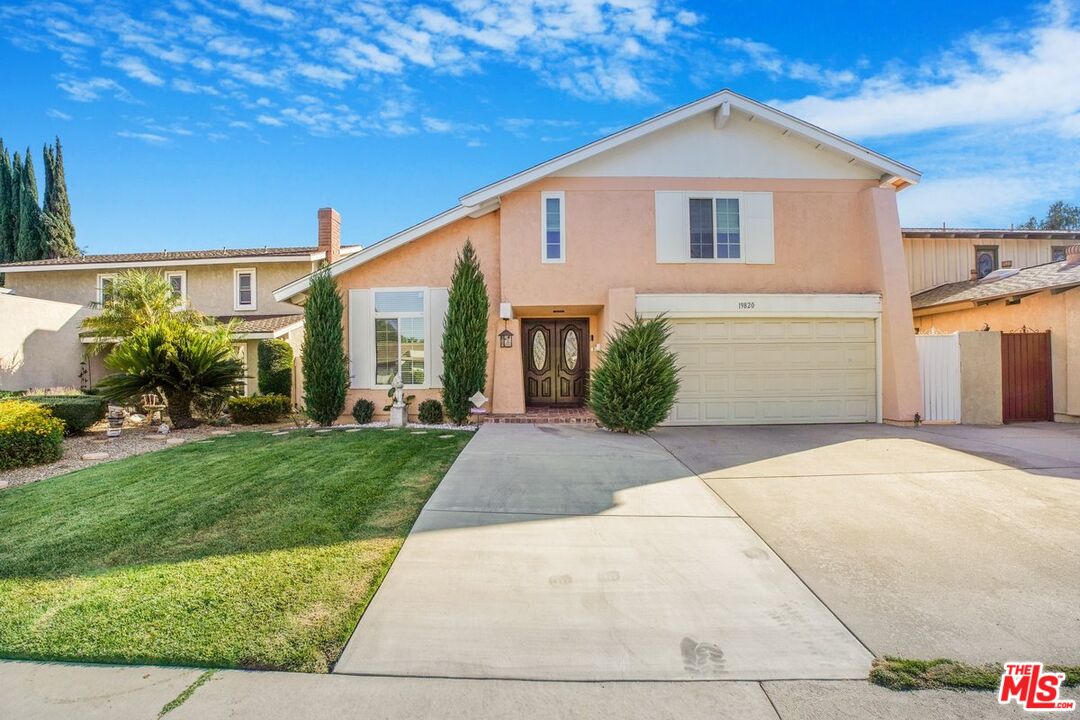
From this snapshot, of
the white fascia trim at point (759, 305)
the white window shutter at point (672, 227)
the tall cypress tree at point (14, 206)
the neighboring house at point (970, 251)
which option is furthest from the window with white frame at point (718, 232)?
the tall cypress tree at point (14, 206)

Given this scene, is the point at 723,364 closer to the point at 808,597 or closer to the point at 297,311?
the point at 808,597

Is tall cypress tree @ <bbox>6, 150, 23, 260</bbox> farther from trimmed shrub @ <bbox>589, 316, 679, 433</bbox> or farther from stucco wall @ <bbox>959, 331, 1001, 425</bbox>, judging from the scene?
stucco wall @ <bbox>959, 331, 1001, 425</bbox>

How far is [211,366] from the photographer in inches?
440

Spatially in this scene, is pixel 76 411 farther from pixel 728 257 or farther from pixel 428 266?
pixel 728 257

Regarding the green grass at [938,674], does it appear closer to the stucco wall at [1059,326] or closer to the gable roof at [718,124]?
the gable roof at [718,124]

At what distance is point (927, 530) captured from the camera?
4.75 meters

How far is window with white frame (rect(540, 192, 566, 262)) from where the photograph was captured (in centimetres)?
1149

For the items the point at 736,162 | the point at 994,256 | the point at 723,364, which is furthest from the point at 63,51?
the point at 994,256

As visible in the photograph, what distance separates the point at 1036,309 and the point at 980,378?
2.28m

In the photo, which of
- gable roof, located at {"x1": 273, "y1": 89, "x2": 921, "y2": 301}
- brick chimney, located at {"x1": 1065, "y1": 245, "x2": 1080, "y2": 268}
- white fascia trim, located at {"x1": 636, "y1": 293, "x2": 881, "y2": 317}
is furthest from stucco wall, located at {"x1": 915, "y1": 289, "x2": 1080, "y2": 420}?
gable roof, located at {"x1": 273, "y1": 89, "x2": 921, "y2": 301}

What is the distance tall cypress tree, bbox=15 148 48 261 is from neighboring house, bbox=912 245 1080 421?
133 feet

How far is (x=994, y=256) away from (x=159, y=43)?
72.9 ft

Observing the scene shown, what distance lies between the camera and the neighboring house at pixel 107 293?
15398 millimetres

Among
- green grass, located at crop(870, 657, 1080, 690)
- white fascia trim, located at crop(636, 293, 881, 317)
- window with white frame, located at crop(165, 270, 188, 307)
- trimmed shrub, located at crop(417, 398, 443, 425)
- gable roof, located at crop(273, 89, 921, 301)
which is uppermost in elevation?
gable roof, located at crop(273, 89, 921, 301)
